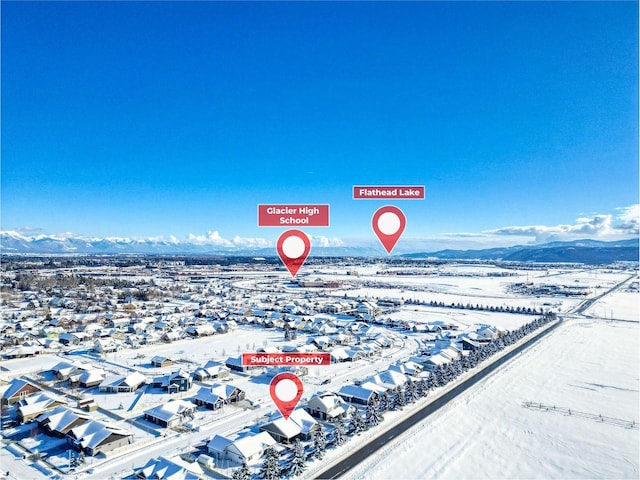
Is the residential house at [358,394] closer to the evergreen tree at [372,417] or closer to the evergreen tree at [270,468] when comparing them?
the evergreen tree at [372,417]

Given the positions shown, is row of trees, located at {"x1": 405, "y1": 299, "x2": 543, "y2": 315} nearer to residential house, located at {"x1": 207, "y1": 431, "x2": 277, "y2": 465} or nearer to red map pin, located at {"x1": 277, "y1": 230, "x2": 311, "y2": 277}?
residential house, located at {"x1": 207, "y1": 431, "x2": 277, "y2": 465}

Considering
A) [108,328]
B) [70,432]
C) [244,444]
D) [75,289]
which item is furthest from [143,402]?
[75,289]

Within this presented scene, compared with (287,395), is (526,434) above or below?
below

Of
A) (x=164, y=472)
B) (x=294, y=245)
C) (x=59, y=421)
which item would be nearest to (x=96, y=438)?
(x=59, y=421)

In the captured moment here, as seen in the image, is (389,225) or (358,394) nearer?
(389,225)

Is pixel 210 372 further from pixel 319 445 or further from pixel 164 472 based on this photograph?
pixel 319 445

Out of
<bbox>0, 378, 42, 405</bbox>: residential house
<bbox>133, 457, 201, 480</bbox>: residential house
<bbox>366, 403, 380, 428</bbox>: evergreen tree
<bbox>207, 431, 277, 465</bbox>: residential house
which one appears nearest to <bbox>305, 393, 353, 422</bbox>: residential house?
<bbox>366, 403, 380, 428</bbox>: evergreen tree

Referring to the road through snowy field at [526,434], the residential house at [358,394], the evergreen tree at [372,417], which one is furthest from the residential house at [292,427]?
the residential house at [358,394]
